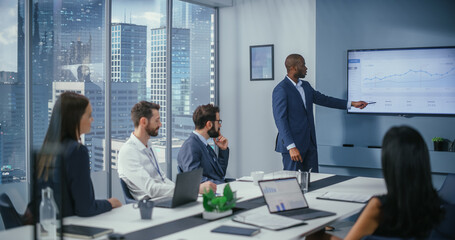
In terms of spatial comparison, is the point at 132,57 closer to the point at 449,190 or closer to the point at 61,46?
the point at 61,46

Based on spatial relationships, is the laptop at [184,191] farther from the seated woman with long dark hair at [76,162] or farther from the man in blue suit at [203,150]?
the man in blue suit at [203,150]

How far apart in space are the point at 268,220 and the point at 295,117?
297 cm

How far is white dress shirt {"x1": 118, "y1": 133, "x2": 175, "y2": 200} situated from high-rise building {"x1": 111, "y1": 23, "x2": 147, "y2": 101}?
2379 millimetres

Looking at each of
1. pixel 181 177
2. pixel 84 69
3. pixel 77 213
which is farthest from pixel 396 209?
pixel 84 69

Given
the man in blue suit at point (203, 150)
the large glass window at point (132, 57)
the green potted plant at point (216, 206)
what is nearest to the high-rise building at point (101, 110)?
the large glass window at point (132, 57)

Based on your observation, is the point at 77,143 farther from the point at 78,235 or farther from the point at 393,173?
the point at 393,173

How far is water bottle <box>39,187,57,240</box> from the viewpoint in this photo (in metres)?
1.84

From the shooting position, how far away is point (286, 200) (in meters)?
3.07

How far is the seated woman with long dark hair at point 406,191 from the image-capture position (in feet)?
7.53

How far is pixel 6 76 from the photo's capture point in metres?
4.82

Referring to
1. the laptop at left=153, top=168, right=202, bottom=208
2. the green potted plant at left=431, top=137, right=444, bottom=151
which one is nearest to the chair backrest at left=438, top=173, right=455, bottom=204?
the laptop at left=153, top=168, right=202, bottom=208

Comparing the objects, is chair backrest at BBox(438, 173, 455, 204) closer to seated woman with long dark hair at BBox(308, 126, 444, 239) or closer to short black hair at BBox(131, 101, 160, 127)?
seated woman with long dark hair at BBox(308, 126, 444, 239)

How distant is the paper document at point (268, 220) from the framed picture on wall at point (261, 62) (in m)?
4.40

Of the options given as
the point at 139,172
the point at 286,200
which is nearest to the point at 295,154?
the point at 139,172
